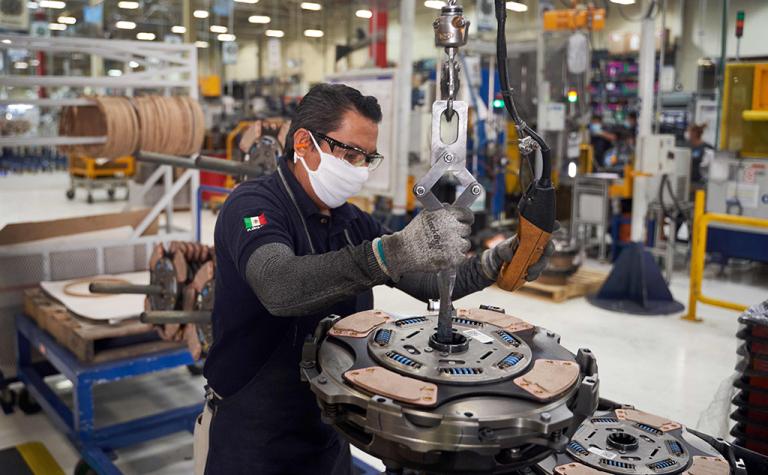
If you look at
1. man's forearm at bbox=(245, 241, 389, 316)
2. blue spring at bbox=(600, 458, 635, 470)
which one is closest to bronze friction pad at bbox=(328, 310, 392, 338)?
man's forearm at bbox=(245, 241, 389, 316)

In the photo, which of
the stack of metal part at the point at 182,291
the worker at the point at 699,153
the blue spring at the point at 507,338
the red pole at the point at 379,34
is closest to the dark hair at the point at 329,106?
the blue spring at the point at 507,338

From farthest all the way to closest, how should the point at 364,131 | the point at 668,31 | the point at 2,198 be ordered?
1. the point at 668,31
2. the point at 2,198
3. the point at 364,131

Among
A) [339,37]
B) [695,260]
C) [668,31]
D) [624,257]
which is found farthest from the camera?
[339,37]

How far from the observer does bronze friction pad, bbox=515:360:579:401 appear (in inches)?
53.8

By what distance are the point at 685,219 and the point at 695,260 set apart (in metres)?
1.68

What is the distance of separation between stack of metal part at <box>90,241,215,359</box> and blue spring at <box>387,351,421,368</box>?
1.61 metres

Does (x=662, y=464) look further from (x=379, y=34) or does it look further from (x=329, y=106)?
(x=379, y=34)

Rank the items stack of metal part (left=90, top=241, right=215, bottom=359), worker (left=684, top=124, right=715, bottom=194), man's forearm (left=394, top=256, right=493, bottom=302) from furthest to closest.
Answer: worker (left=684, top=124, right=715, bottom=194) → stack of metal part (left=90, top=241, right=215, bottom=359) → man's forearm (left=394, top=256, right=493, bottom=302)

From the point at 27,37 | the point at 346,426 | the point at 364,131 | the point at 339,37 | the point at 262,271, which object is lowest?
the point at 346,426

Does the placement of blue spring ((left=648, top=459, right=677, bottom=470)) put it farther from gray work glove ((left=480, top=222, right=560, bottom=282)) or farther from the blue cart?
the blue cart

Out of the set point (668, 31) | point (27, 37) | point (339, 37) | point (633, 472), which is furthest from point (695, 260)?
point (339, 37)

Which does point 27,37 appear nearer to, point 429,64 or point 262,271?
point 262,271

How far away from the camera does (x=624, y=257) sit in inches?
269

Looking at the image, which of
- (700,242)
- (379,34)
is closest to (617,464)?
(700,242)
